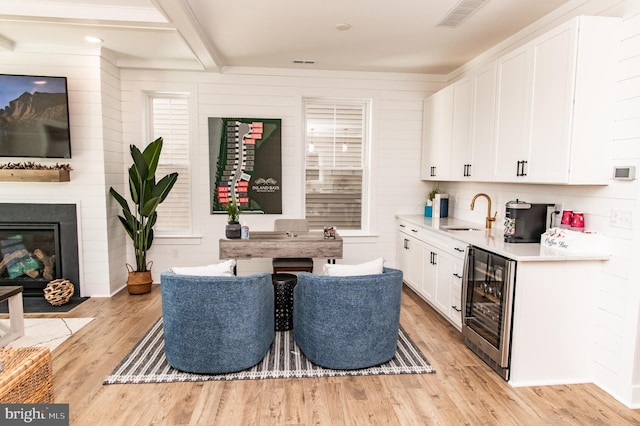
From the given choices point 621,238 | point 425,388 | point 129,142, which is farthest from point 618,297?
point 129,142

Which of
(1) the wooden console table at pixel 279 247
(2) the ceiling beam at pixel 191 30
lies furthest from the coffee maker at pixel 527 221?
(2) the ceiling beam at pixel 191 30

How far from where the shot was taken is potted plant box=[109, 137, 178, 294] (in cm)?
451

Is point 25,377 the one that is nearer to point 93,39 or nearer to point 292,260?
point 292,260

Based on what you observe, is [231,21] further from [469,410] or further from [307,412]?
[469,410]

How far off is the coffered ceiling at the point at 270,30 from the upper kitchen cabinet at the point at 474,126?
0.47 m

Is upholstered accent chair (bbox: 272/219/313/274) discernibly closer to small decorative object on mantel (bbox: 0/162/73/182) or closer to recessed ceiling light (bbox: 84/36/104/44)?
small decorative object on mantel (bbox: 0/162/73/182)

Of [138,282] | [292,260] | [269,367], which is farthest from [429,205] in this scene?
[138,282]

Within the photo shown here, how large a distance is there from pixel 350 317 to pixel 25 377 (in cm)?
196

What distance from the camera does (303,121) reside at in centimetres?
521

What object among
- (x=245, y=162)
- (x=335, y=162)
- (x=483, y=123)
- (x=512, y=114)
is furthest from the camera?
(x=335, y=162)

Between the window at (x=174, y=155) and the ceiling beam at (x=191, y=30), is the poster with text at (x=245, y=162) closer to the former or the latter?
the window at (x=174, y=155)

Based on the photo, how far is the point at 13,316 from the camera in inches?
135

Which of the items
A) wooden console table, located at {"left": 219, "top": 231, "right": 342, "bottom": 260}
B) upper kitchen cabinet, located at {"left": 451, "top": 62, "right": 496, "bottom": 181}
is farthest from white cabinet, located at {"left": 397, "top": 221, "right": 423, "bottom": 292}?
wooden console table, located at {"left": 219, "top": 231, "right": 342, "bottom": 260}

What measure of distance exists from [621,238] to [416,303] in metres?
2.32
